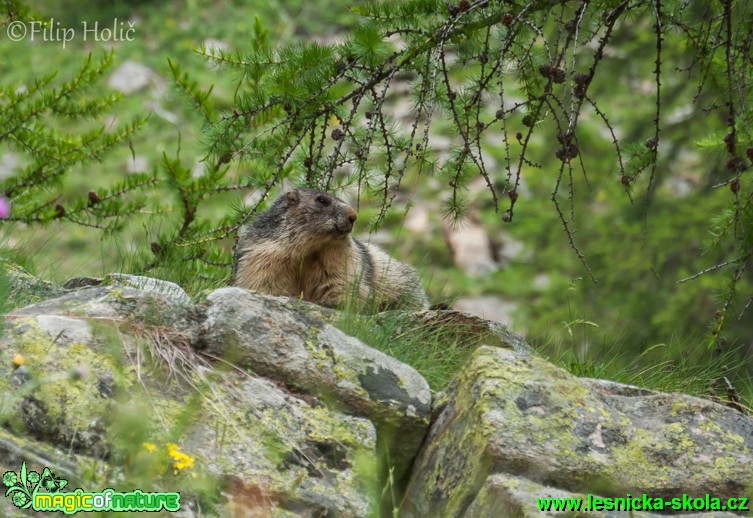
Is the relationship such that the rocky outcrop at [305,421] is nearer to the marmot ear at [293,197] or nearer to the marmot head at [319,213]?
the marmot head at [319,213]

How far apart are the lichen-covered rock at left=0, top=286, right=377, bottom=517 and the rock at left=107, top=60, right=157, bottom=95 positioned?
45.0 feet

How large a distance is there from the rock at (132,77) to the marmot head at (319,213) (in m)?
A: 11.1

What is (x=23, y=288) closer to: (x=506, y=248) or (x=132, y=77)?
(x=506, y=248)

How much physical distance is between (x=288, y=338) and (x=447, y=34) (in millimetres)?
1771

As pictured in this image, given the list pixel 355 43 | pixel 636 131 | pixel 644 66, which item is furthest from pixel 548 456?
pixel 644 66

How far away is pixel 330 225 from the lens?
22.2 feet

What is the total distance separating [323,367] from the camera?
4.25m

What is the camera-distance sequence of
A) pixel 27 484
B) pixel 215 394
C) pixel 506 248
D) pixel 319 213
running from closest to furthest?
pixel 27 484 < pixel 215 394 < pixel 319 213 < pixel 506 248

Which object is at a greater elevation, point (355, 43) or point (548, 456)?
point (355, 43)

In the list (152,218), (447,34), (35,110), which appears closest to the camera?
(447,34)

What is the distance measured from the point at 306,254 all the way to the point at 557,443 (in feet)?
11.0

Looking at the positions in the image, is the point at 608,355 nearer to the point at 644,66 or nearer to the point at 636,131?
the point at 636,131

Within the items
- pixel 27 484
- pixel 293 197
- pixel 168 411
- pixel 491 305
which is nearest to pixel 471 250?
pixel 491 305

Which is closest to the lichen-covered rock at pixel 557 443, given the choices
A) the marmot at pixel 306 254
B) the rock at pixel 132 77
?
the marmot at pixel 306 254
